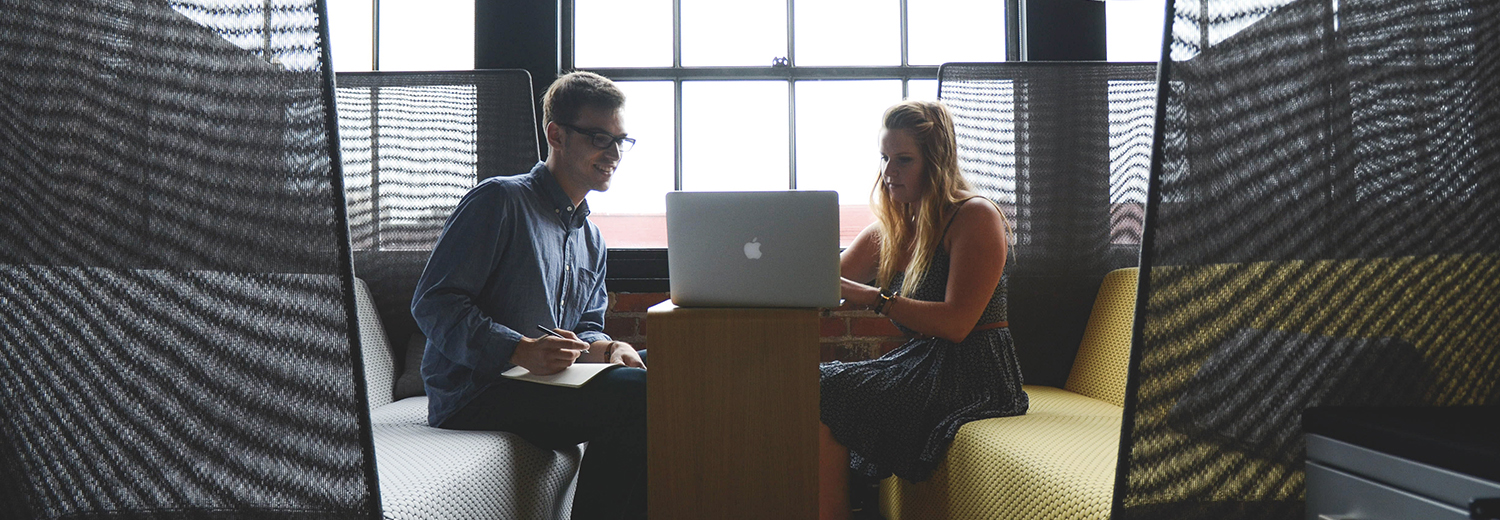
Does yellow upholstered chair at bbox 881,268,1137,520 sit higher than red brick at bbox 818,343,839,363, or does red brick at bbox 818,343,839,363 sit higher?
red brick at bbox 818,343,839,363

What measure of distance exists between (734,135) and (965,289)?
48.4 inches

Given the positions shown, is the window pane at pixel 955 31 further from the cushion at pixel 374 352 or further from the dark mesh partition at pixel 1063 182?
the cushion at pixel 374 352

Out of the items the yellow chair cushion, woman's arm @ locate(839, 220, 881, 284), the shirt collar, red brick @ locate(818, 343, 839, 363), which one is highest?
the shirt collar

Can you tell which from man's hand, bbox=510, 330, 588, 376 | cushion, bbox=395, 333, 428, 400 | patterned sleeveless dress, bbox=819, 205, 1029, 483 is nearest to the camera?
man's hand, bbox=510, 330, 588, 376

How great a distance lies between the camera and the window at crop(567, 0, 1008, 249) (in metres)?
2.86

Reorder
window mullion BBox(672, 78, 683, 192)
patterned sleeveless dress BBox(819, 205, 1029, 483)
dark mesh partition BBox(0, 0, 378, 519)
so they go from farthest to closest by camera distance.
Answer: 1. window mullion BBox(672, 78, 683, 192)
2. patterned sleeveless dress BBox(819, 205, 1029, 483)
3. dark mesh partition BBox(0, 0, 378, 519)

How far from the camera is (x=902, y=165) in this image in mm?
2102

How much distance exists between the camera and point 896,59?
287 cm

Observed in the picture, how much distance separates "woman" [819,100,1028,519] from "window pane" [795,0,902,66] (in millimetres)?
822

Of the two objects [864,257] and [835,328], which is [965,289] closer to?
[864,257]

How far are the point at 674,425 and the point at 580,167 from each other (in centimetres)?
77

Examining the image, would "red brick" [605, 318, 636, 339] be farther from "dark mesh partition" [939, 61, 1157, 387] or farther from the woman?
"dark mesh partition" [939, 61, 1157, 387]

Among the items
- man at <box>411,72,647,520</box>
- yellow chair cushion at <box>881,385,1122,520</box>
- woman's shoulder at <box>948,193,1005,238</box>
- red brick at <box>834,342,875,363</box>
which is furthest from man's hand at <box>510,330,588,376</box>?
red brick at <box>834,342,875,363</box>

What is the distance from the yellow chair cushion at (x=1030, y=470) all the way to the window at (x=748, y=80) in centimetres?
123
